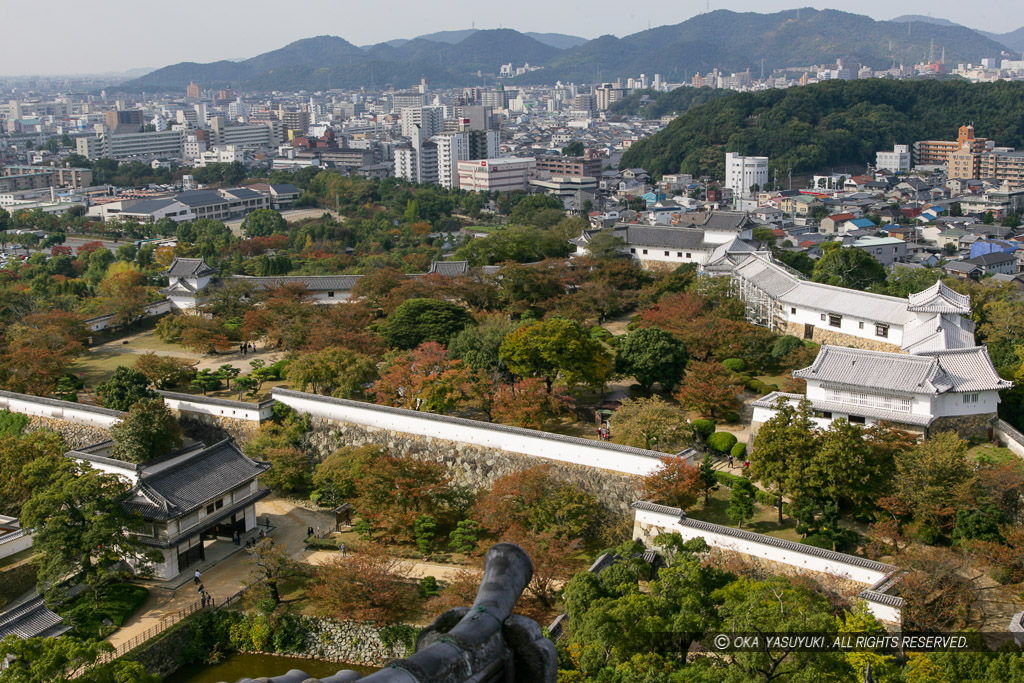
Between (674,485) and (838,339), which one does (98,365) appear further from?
(838,339)

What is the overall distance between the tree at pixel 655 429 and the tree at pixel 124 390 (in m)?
11.2

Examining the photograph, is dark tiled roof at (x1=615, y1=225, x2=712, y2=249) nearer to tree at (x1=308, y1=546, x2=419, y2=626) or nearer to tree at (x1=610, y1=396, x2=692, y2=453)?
tree at (x1=610, y1=396, x2=692, y2=453)

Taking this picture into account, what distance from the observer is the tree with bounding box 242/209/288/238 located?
46.9 meters

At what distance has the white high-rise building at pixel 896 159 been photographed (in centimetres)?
7344

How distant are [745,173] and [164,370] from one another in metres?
56.0

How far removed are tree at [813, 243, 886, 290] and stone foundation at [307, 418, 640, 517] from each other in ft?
47.8

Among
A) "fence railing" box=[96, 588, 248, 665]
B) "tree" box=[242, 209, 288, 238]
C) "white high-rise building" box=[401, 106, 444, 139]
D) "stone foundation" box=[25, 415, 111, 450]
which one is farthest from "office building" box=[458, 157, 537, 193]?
"fence railing" box=[96, 588, 248, 665]

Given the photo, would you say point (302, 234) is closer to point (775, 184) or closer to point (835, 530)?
point (835, 530)

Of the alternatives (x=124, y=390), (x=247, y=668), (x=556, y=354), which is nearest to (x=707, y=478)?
(x=556, y=354)

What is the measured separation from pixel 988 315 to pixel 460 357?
13633mm

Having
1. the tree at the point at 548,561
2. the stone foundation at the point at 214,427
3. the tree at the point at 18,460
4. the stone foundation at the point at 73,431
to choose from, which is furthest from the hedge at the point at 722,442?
the stone foundation at the point at 73,431

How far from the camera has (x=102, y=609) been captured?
1398cm

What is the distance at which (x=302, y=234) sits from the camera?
4497 centimetres

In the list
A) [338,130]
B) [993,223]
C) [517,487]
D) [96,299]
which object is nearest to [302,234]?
[96,299]
